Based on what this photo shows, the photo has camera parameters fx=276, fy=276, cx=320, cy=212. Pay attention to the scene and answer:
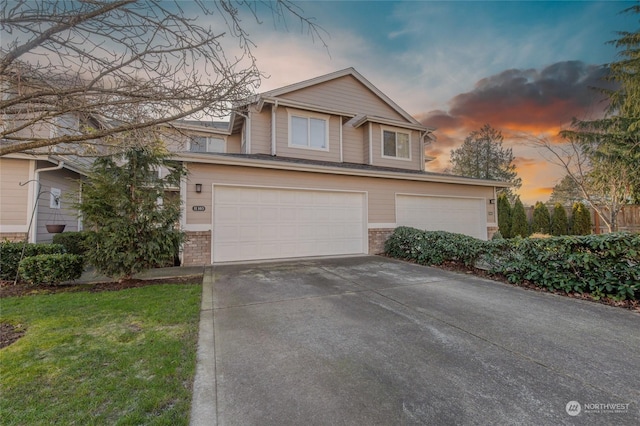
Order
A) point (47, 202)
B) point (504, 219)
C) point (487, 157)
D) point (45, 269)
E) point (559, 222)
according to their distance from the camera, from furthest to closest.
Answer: point (487, 157) → point (504, 219) → point (559, 222) → point (47, 202) → point (45, 269)

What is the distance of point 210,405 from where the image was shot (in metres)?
1.97

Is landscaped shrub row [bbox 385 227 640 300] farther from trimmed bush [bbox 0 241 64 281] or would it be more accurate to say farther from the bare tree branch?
trimmed bush [bbox 0 241 64 281]

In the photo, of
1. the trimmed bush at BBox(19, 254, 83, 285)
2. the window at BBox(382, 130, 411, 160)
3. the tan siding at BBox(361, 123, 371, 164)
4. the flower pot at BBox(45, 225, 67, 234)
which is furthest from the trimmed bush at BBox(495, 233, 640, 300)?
the flower pot at BBox(45, 225, 67, 234)

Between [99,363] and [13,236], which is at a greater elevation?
[13,236]

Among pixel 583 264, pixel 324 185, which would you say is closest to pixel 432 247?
pixel 583 264

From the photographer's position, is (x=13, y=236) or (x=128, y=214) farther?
(x=13, y=236)

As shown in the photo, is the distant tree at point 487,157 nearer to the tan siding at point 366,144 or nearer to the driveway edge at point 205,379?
the tan siding at point 366,144

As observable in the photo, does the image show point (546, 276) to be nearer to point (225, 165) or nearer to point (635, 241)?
point (635, 241)

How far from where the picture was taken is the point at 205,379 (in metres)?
2.29

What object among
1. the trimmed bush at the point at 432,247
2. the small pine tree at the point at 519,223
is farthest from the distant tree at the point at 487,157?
the trimmed bush at the point at 432,247

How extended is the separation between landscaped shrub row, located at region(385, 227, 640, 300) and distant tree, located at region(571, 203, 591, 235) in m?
12.9

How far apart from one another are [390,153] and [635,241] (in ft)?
27.6

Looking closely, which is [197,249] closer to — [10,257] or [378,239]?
[10,257]

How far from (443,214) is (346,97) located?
6.28 metres
